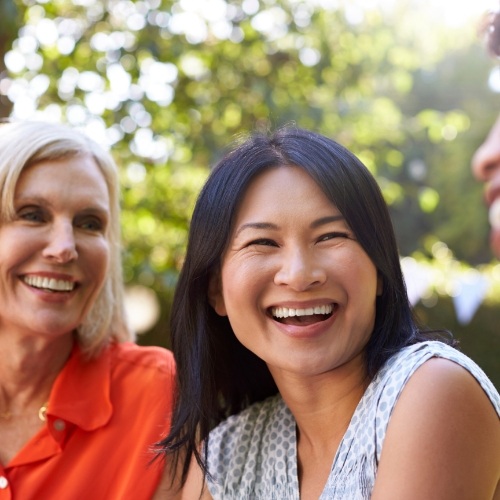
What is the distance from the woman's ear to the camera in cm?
235

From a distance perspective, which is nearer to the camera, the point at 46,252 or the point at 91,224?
the point at 46,252

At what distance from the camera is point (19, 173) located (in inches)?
108

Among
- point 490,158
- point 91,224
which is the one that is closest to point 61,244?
point 91,224

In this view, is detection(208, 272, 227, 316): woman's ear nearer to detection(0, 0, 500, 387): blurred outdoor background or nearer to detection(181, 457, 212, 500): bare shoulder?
detection(181, 457, 212, 500): bare shoulder

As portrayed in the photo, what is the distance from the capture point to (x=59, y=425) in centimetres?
278

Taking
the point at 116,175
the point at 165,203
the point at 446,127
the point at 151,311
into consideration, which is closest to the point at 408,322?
the point at 116,175

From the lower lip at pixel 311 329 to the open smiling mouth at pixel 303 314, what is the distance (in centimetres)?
2

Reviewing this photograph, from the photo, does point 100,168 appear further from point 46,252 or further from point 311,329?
point 311,329

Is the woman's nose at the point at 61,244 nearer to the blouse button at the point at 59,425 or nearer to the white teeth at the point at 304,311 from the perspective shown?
the blouse button at the point at 59,425

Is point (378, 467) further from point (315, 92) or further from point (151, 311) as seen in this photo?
point (151, 311)

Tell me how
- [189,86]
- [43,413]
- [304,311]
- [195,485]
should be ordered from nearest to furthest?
[304,311] < [195,485] < [43,413] < [189,86]

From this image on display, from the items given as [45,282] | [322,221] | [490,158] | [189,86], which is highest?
[189,86]

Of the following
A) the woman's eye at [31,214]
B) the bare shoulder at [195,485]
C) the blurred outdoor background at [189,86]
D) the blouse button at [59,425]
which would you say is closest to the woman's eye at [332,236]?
the bare shoulder at [195,485]

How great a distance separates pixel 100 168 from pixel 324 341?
1246 millimetres
